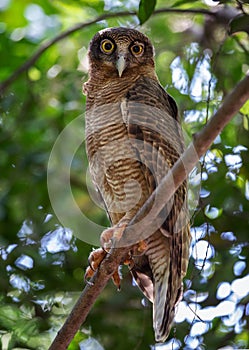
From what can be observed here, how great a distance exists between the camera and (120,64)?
453 centimetres

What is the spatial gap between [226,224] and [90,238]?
3.05 feet

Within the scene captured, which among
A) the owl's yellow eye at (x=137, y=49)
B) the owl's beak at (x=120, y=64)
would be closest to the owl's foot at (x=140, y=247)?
the owl's beak at (x=120, y=64)

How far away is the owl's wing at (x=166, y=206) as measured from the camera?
155 inches

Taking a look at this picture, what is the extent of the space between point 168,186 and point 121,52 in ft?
6.22

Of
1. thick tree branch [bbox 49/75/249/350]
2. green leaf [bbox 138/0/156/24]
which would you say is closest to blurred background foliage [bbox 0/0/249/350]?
green leaf [bbox 138/0/156/24]

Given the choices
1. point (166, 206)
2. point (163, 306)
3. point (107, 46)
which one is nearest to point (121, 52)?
point (107, 46)

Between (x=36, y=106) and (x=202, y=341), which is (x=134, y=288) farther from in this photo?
(x=36, y=106)

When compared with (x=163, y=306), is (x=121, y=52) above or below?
above

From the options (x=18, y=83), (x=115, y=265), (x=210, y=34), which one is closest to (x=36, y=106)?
(x=18, y=83)

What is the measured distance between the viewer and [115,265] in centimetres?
337

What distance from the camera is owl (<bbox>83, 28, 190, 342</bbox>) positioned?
3.96 m

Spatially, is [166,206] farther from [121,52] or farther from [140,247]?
[121,52]

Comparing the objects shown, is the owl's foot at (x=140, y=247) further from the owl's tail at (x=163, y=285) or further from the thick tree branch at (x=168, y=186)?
the thick tree branch at (x=168, y=186)

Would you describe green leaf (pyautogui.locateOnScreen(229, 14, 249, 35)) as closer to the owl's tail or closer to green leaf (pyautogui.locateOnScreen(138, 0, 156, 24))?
green leaf (pyautogui.locateOnScreen(138, 0, 156, 24))
